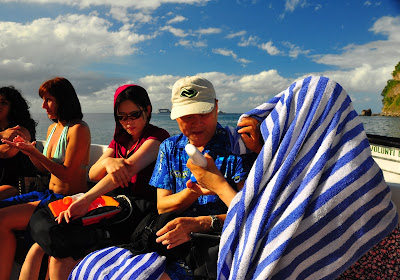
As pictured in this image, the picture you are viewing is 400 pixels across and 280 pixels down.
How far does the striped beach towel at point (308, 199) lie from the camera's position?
1.39 metres

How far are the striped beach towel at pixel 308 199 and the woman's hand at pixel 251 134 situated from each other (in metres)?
0.18

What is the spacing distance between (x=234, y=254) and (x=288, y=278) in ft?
0.77

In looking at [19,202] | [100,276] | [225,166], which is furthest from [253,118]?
[19,202]

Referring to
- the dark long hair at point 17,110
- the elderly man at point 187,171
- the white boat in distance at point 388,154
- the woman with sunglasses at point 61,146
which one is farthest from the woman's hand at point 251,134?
the white boat in distance at point 388,154

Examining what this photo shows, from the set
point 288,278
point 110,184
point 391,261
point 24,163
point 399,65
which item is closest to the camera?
point 288,278

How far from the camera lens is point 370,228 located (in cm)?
147

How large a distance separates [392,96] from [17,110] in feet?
330

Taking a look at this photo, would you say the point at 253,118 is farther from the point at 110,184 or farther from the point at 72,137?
the point at 72,137

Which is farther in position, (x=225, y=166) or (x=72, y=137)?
(x=72, y=137)

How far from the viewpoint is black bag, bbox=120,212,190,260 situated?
1.84 m

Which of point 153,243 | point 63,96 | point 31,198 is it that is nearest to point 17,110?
point 63,96

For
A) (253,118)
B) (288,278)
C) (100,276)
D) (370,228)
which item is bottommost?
(100,276)

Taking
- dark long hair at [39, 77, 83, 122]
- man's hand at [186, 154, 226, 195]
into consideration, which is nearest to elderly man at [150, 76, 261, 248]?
man's hand at [186, 154, 226, 195]

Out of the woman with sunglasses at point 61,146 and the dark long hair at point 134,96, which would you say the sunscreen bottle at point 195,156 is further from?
the woman with sunglasses at point 61,146
